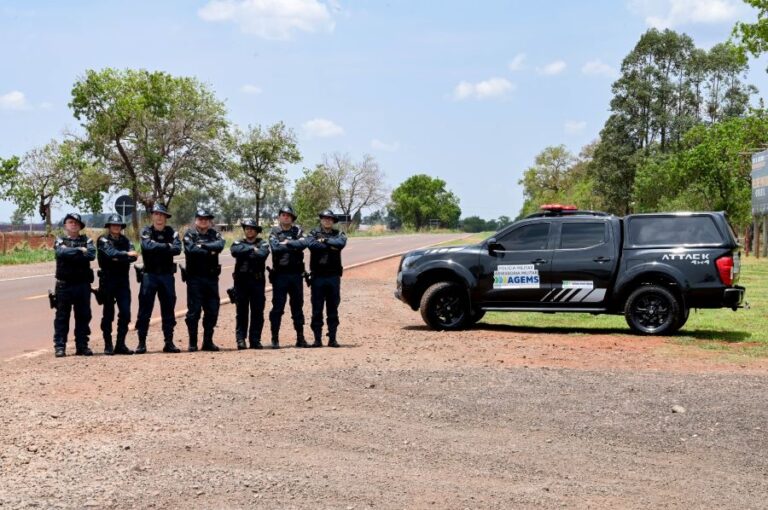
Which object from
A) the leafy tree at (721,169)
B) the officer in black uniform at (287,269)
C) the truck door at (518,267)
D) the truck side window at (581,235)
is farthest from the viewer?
the leafy tree at (721,169)

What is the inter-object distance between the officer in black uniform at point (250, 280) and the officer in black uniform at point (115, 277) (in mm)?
1315

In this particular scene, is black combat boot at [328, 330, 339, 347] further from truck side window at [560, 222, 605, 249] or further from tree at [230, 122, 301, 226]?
tree at [230, 122, 301, 226]

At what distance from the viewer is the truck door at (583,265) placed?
13.9 m

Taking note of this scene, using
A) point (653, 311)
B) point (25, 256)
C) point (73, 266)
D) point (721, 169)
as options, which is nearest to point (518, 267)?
point (653, 311)

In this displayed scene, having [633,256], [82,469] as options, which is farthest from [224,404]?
[633,256]

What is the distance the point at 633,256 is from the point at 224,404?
7622 millimetres

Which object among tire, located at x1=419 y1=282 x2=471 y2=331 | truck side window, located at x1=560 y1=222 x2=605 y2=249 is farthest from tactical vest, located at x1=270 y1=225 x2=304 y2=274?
truck side window, located at x1=560 y1=222 x2=605 y2=249

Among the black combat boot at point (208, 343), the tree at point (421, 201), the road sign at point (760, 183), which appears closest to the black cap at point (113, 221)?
the black combat boot at point (208, 343)

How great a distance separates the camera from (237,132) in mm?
75125

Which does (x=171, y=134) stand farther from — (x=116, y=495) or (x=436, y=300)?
(x=116, y=495)

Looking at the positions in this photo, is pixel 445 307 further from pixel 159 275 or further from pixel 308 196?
pixel 308 196

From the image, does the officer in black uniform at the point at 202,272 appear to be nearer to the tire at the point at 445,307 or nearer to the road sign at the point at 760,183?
the tire at the point at 445,307

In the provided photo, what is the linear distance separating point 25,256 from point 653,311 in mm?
28995

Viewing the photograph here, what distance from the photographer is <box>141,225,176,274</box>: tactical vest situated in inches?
458
